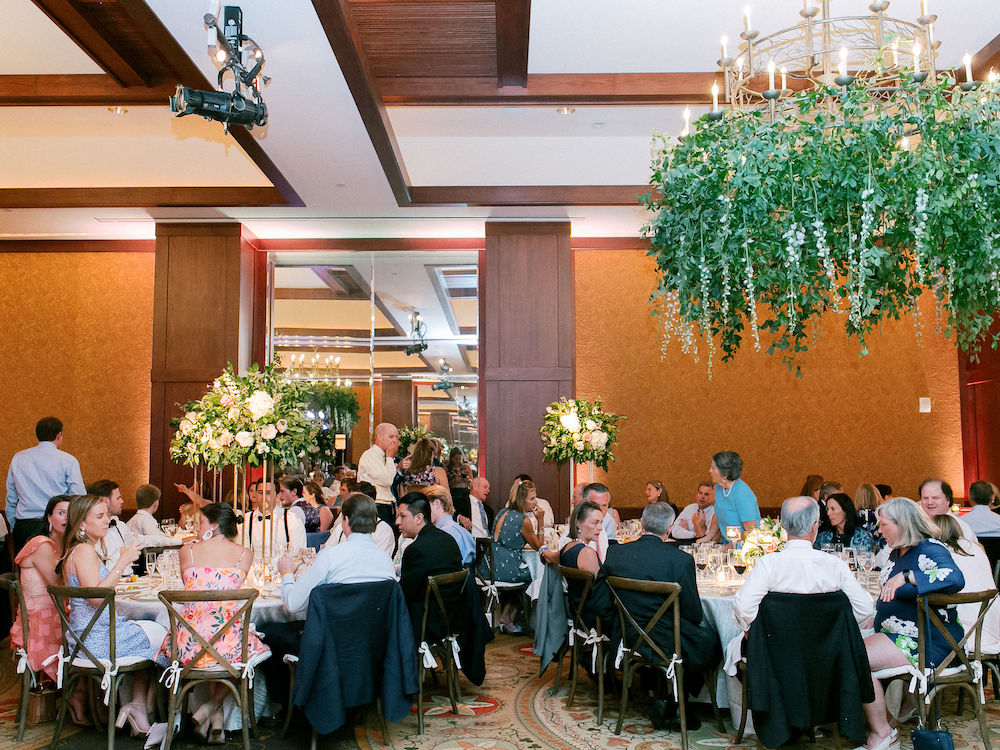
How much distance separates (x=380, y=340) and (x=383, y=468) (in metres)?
3.60

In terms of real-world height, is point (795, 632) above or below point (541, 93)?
below

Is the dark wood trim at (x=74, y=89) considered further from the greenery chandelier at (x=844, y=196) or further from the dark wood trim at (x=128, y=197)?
the greenery chandelier at (x=844, y=196)

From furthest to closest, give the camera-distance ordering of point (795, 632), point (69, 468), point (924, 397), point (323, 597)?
point (924, 397) → point (69, 468) → point (323, 597) → point (795, 632)

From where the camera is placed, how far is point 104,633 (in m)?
4.74

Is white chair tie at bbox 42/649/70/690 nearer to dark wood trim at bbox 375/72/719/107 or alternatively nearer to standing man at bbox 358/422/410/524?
standing man at bbox 358/422/410/524

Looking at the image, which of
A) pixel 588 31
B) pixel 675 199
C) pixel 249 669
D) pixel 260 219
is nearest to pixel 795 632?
pixel 675 199

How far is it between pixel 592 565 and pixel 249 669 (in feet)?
6.92

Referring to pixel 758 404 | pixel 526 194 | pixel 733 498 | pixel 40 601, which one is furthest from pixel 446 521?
pixel 758 404

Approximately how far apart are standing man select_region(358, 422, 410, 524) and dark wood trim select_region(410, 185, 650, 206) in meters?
2.74

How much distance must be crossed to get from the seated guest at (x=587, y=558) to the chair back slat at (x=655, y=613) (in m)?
0.27

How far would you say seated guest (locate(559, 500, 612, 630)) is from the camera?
5.21m

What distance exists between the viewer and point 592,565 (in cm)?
547

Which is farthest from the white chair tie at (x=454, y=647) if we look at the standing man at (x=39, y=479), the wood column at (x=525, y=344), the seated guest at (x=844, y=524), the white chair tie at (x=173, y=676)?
the wood column at (x=525, y=344)

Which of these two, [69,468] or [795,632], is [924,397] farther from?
[69,468]
